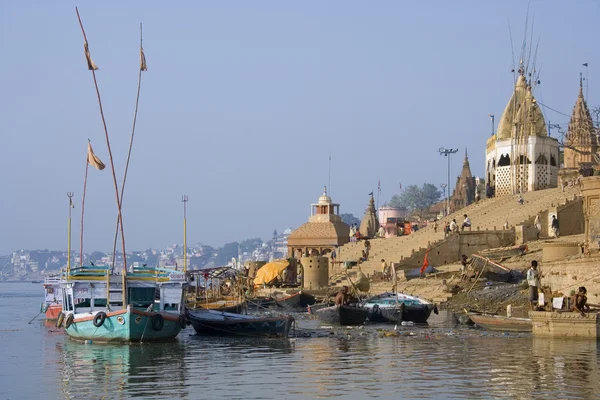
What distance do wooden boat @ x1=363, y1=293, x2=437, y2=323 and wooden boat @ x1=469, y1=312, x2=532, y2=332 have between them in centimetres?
346

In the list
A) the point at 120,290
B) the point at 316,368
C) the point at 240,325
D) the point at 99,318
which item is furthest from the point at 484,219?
the point at 316,368

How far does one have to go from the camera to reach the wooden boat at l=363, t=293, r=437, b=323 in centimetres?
3350

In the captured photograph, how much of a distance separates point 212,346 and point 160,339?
1.39m

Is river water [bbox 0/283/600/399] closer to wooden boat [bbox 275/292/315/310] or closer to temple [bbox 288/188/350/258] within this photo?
wooden boat [bbox 275/292/315/310]

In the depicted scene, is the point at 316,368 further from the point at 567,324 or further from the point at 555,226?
the point at 555,226

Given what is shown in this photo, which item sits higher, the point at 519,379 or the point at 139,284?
the point at 139,284

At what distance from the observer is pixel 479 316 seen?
97.0 ft

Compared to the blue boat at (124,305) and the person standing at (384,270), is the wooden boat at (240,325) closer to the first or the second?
the blue boat at (124,305)

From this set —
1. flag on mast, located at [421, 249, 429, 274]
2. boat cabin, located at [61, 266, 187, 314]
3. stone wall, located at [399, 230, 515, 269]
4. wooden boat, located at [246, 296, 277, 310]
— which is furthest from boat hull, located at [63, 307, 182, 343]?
stone wall, located at [399, 230, 515, 269]

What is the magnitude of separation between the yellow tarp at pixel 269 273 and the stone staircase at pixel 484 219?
393 cm

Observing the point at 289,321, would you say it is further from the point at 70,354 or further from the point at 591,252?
the point at 591,252

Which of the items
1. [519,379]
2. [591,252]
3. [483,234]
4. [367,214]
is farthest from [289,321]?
[367,214]

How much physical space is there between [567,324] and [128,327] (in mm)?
10596

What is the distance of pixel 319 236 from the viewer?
73750 mm
